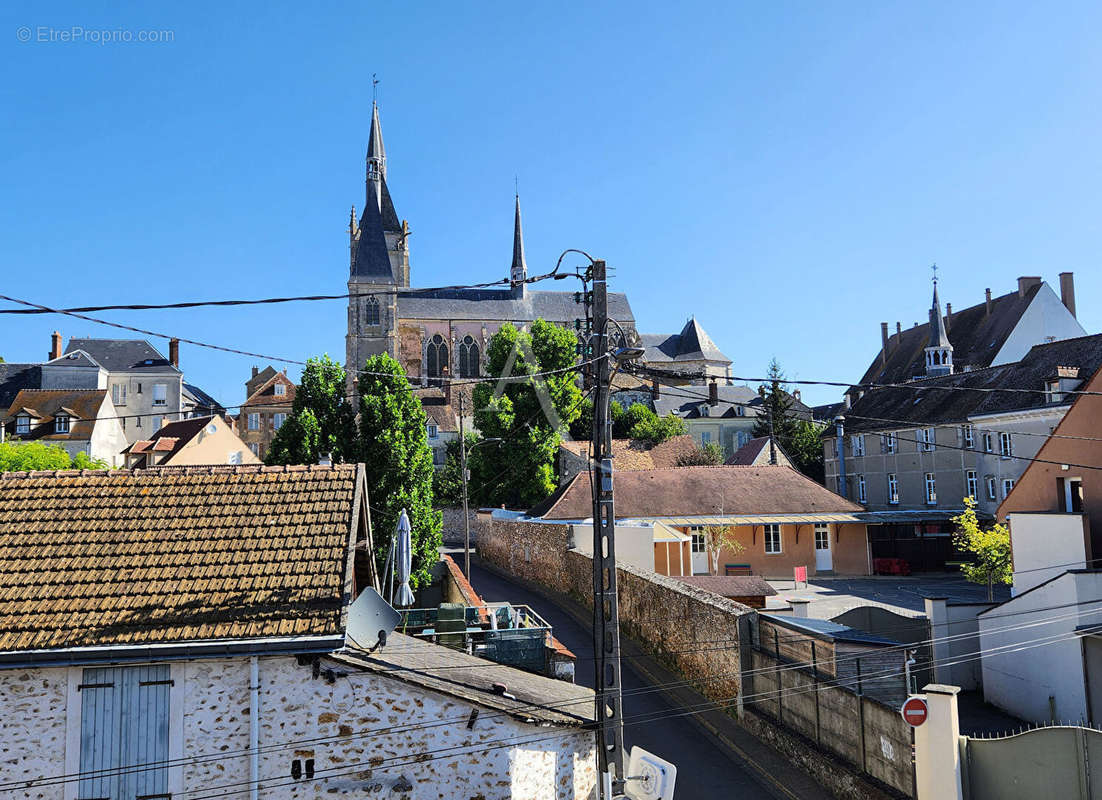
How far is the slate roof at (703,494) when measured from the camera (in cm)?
3656

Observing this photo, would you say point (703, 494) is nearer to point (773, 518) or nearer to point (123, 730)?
point (773, 518)

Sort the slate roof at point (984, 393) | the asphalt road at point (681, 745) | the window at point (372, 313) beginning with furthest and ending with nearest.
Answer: the window at point (372, 313), the slate roof at point (984, 393), the asphalt road at point (681, 745)

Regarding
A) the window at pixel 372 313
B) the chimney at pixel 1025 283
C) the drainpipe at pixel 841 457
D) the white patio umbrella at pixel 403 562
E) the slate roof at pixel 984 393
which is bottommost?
the white patio umbrella at pixel 403 562

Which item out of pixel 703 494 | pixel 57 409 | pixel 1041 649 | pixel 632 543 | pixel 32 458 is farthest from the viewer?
pixel 57 409

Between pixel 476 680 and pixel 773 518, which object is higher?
pixel 773 518

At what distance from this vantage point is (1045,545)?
2062cm

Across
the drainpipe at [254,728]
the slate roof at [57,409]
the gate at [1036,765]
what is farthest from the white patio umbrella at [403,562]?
the slate roof at [57,409]

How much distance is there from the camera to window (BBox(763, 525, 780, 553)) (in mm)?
37312

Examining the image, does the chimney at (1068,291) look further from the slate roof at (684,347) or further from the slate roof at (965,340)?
the slate roof at (684,347)

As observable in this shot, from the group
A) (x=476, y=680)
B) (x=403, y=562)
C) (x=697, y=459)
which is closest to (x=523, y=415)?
(x=697, y=459)

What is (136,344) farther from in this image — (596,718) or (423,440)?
(596,718)

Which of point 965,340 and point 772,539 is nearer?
point 772,539

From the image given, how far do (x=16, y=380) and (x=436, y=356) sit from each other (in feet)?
121

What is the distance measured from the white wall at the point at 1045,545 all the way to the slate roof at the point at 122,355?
60262mm
